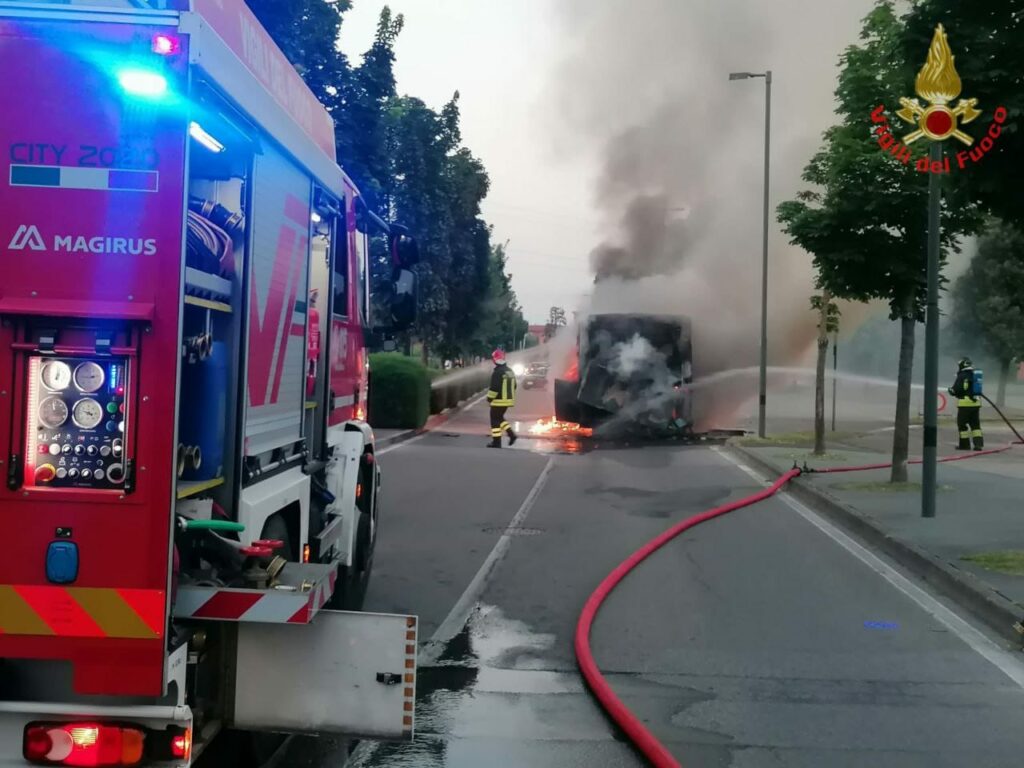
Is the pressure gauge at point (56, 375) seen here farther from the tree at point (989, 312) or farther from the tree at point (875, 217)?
the tree at point (989, 312)

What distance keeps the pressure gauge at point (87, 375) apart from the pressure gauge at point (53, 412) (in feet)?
0.23

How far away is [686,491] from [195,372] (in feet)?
36.9

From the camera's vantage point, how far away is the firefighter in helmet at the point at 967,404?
19312 mm

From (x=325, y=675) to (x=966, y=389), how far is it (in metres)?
18.0

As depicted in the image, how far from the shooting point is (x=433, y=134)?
3014 centimetres

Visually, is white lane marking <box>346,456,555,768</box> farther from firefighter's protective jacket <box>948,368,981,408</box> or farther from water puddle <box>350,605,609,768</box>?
firefighter's protective jacket <box>948,368,981,408</box>

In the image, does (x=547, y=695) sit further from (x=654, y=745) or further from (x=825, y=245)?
(x=825, y=245)

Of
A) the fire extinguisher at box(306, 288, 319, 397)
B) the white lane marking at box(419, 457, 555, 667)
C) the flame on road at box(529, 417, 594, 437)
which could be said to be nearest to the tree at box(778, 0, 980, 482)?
the white lane marking at box(419, 457, 555, 667)

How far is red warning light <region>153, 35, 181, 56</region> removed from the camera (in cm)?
301

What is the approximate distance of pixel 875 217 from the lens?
13227 mm

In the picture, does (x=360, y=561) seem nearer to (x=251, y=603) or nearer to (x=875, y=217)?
(x=251, y=603)

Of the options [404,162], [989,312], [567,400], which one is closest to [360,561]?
[567,400]

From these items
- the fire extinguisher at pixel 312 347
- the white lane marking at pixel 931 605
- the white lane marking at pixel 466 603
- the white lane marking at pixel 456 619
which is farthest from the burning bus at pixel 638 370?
the fire extinguisher at pixel 312 347

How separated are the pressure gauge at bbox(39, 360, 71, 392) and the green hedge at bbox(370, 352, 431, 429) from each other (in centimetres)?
2012
